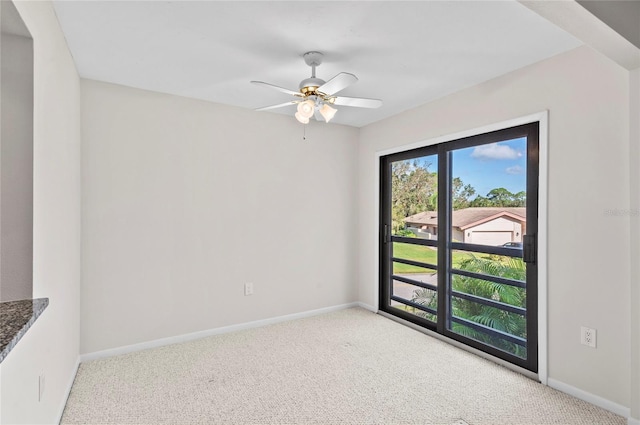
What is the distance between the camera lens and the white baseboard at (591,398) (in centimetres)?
216

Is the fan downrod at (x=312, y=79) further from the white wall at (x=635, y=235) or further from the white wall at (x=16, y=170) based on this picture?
the white wall at (x=635, y=235)

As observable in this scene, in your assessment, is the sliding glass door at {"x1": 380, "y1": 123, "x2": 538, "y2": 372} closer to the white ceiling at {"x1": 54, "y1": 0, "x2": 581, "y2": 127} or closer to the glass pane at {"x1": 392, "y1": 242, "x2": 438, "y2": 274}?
the glass pane at {"x1": 392, "y1": 242, "x2": 438, "y2": 274}

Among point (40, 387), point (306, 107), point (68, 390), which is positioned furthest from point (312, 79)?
point (68, 390)

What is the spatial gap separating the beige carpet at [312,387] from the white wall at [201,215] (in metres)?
0.42

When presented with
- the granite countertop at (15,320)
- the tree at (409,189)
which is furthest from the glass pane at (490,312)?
the granite countertop at (15,320)

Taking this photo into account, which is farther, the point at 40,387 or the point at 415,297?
the point at 415,297

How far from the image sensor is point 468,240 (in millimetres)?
3248

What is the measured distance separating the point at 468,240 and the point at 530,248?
60 cm

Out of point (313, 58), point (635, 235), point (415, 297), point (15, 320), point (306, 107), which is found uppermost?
point (313, 58)

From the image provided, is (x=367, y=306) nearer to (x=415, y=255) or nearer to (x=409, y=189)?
(x=415, y=255)

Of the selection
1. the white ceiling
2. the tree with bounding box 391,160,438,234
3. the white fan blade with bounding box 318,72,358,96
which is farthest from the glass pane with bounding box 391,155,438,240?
the white fan blade with bounding box 318,72,358,96

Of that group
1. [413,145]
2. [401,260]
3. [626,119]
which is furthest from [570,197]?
[401,260]

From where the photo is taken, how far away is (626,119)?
2154 mm

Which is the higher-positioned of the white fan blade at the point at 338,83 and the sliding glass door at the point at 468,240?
the white fan blade at the point at 338,83
